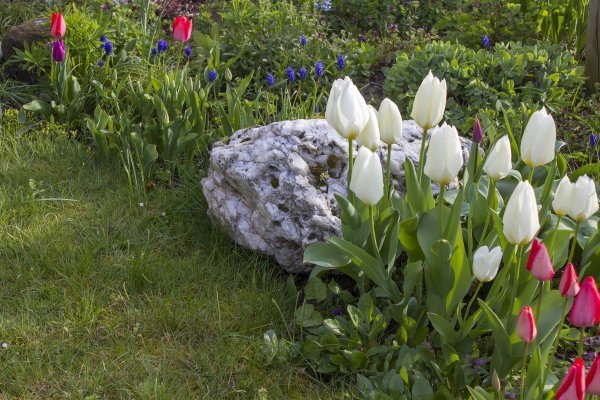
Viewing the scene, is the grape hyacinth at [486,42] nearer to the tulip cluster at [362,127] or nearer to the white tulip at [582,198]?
the tulip cluster at [362,127]

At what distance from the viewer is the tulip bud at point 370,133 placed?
274 cm

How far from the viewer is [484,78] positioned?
448cm

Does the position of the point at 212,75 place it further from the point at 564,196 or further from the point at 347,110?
the point at 564,196

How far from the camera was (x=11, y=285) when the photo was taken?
10.9ft

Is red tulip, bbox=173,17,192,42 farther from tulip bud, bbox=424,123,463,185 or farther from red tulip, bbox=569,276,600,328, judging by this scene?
red tulip, bbox=569,276,600,328

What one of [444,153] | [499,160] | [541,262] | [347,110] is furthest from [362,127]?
[541,262]

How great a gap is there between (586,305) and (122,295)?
6.43ft

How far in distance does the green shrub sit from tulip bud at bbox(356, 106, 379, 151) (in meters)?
1.55

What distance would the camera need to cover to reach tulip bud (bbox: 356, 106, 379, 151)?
2738 mm

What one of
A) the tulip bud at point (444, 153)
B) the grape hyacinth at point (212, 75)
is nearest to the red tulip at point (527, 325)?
the tulip bud at point (444, 153)

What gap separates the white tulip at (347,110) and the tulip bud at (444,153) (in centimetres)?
31

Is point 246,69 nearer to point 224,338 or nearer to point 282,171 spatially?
point 282,171

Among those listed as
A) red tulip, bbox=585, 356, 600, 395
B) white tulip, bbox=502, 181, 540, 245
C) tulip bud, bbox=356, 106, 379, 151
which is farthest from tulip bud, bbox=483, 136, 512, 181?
red tulip, bbox=585, 356, 600, 395

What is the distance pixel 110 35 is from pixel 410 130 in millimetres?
2161
